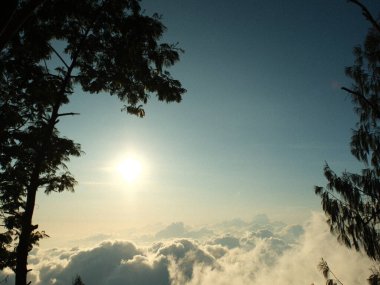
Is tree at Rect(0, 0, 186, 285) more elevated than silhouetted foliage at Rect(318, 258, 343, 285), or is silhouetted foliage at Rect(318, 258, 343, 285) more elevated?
tree at Rect(0, 0, 186, 285)

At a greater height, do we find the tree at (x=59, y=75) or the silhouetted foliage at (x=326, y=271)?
the tree at (x=59, y=75)

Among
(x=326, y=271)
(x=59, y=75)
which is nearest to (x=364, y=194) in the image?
(x=326, y=271)

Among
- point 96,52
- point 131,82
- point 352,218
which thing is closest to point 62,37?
point 96,52

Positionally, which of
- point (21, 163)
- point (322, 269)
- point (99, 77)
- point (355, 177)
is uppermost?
point (99, 77)

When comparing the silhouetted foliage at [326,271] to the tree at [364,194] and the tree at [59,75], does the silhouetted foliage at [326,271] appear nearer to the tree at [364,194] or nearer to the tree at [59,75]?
the tree at [364,194]

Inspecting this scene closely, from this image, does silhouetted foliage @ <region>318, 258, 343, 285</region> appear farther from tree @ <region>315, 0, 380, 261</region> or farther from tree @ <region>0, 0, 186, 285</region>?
tree @ <region>0, 0, 186, 285</region>

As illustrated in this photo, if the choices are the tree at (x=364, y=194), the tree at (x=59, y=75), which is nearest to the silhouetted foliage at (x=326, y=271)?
the tree at (x=364, y=194)

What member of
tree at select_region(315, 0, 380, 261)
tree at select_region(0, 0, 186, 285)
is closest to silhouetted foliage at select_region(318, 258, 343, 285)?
tree at select_region(315, 0, 380, 261)

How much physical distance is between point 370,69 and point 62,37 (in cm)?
1127

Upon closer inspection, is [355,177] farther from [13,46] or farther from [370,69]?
[13,46]

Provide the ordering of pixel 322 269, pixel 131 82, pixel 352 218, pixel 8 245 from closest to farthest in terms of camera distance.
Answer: pixel 352 218 → pixel 131 82 → pixel 322 269 → pixel 8 245

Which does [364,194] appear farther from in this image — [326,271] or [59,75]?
[59,75]

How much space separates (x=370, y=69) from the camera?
10094 mm

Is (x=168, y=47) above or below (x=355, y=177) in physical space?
above
